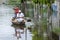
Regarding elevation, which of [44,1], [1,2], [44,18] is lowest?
[1,2]

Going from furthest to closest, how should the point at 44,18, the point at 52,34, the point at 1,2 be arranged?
the point at 1,2 < the point at 44,18 < the point at 52,34

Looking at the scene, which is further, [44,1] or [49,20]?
[49,20]

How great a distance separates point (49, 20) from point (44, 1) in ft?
3.28

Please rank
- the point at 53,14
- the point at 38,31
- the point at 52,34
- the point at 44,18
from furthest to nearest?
1. the point at 44,18
2. the point at 38,31
3. the point at 53,14
4. the point at 52,34

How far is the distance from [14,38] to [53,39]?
2.95ft

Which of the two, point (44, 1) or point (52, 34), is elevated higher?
point (44, 1)

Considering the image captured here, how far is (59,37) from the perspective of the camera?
4102mm

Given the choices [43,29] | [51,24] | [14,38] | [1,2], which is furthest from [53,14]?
[1,2]

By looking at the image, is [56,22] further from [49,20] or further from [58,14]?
[49,20]

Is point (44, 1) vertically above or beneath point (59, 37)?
above

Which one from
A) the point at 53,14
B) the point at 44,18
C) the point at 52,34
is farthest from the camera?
the point at 44,18

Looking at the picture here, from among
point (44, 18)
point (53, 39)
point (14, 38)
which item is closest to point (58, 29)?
point (53, 39)

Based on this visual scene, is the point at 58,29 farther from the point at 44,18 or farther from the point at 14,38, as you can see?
the point at 44,18

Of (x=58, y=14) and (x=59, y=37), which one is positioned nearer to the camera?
(x=59, y=37)
